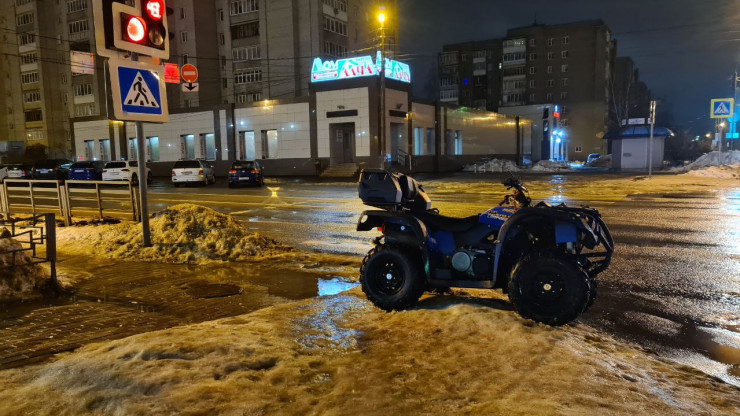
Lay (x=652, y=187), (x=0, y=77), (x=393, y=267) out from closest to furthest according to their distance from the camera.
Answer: (x=393, y=267), (x=652, y=187), (x=0, y=77)

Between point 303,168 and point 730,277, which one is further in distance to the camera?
point 303,168

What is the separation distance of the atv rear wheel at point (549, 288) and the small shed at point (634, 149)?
112 ft

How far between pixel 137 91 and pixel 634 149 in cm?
3616

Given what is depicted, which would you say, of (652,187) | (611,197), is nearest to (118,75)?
(611,197)

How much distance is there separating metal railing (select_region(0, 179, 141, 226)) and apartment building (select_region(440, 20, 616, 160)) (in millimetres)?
62390

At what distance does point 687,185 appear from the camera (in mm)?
22828

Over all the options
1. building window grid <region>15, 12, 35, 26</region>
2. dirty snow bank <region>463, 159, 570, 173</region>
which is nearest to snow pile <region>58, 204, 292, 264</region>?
dirty snow bank <region>463, 159, 570, 173</region>

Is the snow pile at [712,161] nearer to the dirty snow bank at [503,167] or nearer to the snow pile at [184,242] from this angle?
the dirty snow bank at [503,167]

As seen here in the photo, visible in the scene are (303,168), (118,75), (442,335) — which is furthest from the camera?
(303,168)

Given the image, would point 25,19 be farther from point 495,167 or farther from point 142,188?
point 142,188

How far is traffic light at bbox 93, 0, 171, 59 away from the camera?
7664 millimetres

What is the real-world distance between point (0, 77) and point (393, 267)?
88.8 meters

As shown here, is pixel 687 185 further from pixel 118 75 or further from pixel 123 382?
pixel 123 382

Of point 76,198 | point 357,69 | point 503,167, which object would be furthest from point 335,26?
point 76,198
